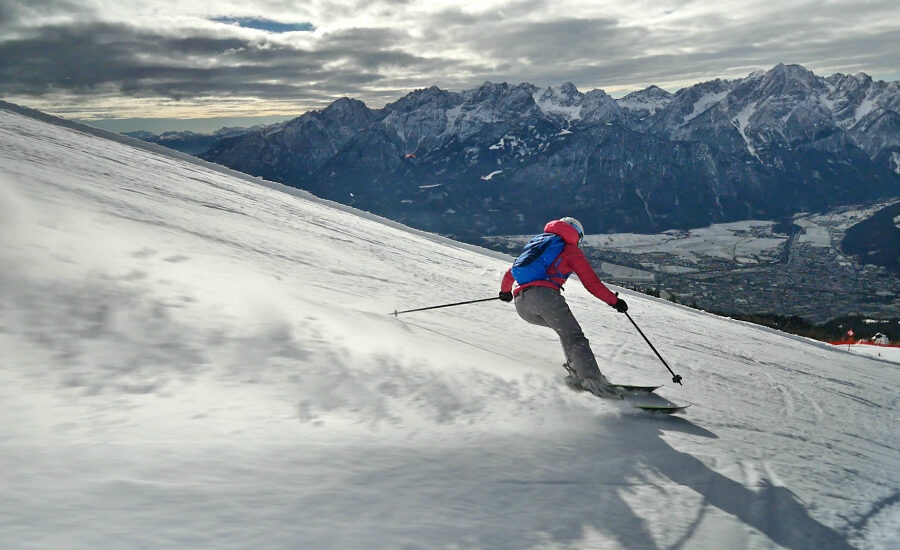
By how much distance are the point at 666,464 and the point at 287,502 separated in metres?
3.86

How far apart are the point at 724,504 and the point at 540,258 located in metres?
3.63

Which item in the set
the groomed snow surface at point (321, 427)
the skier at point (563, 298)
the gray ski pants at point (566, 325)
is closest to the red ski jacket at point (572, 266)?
the skier at point (563, 298)

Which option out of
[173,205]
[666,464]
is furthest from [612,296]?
[173,205]

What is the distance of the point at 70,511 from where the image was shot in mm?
2660

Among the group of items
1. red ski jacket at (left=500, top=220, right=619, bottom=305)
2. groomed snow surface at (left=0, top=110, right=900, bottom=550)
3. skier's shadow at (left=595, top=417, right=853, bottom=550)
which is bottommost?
skier's shadow at (left=595, top=417, right=853, bottom=550)

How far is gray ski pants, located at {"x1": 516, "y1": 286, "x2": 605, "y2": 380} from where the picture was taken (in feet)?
23.4

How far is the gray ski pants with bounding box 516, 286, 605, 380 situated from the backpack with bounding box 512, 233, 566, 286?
178mm

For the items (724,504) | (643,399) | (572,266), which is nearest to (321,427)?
(724,504)

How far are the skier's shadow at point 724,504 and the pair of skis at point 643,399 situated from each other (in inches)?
32.4

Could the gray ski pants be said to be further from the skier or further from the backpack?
the backpack

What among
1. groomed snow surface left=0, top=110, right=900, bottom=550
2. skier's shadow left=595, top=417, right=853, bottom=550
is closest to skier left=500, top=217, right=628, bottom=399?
groomed snow surface left=0, top=110, right=900, bottom=550

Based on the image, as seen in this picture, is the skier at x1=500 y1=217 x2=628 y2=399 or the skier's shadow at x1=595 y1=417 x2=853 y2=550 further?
the skier at x1=500 y1=217 x2=628 y2=399

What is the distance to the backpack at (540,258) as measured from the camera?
7301 mm

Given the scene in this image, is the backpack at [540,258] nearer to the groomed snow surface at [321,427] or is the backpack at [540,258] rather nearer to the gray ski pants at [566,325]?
the gray ski pants at [566,325]
